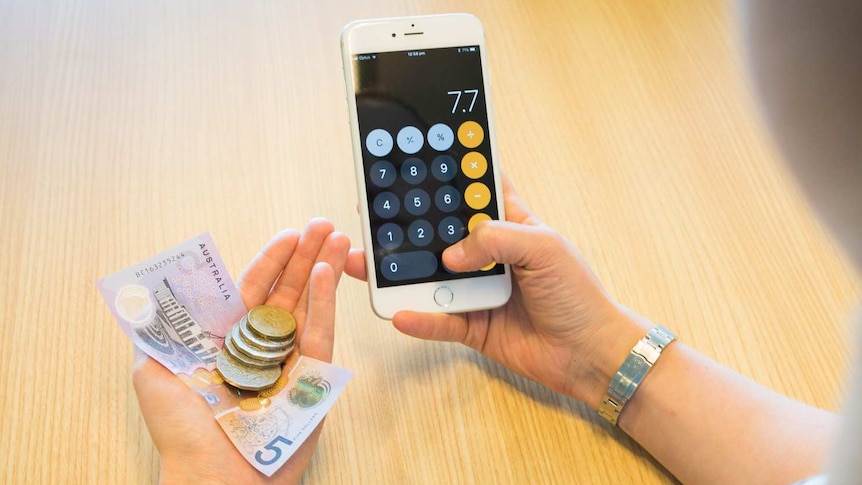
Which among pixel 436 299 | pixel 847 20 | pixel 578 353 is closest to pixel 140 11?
pixel 436 299

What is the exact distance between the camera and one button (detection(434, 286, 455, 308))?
27.1 inches

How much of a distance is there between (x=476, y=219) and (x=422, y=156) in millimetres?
86

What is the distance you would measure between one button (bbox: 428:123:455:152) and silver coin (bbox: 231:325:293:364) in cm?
A: 25

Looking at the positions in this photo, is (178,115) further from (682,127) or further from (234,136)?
(682,127)

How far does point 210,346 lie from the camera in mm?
679

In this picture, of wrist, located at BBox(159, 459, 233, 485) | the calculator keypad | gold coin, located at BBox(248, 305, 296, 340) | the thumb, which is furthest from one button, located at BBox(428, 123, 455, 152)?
wrist, located at BBox(159, 459, 233, 485)

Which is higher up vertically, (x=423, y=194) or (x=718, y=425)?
(x=423, y=194)

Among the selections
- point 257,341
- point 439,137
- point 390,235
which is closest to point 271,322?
point 257,341

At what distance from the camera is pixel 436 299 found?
0.69 meters

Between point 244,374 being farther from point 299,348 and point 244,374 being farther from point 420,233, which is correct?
point 420,233

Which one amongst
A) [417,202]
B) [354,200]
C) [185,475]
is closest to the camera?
[185,475]

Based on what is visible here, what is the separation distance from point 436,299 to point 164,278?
0.27 m

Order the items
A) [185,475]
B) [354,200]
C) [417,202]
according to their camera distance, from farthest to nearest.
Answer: [354,200]
[417,202]
[185,475]

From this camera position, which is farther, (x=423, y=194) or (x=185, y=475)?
(x=423, y=194)
